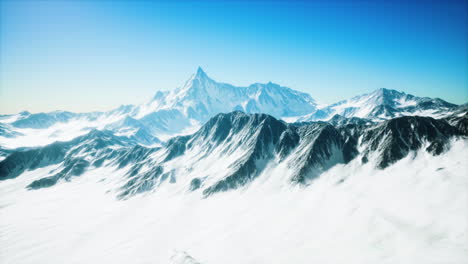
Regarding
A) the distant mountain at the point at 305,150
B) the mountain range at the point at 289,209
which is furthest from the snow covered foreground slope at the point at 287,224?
the distant mountain at the point at 305,150

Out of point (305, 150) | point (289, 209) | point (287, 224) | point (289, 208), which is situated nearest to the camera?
point (287, 224)

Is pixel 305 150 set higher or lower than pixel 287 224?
higher

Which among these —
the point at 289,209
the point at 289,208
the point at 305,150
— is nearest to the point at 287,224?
the point at 289,209

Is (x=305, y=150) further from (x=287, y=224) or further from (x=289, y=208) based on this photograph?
(x=287, y=224)

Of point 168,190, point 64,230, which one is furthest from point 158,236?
point 64,230

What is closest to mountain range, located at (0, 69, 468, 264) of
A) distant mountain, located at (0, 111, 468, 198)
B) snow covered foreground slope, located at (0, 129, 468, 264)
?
snow covered foreground slope, located at (0, 129, 468, 264)

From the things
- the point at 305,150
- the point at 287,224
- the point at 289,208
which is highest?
the point at 305,150

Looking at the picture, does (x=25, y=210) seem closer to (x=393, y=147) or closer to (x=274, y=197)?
(x=274, y=197)
